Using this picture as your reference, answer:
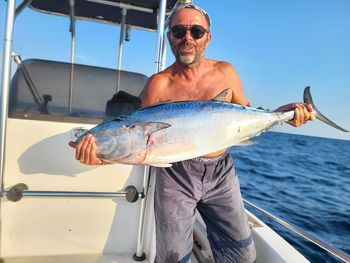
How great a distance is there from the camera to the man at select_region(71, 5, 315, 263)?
246 cm

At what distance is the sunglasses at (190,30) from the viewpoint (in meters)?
2.50

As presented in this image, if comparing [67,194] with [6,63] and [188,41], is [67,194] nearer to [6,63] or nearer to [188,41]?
[6,63]

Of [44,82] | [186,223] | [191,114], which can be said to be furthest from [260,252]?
[44,82]

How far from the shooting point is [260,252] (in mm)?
3027

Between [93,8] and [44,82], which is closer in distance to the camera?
[44,82]

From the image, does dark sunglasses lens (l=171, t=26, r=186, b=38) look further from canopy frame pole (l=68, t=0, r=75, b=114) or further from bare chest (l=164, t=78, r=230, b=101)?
canopy frame pole (l=68, t=0, r=75, b=114)

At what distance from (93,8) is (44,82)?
54.1 inches

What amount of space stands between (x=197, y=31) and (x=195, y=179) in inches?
46.5

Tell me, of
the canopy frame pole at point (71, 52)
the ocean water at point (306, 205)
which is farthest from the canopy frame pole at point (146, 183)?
the ocean water at point (306, 205)

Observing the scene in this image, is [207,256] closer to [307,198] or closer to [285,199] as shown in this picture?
[285,199]

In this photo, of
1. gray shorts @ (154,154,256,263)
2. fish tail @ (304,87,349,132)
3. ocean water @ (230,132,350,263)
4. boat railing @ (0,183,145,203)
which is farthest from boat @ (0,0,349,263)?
ocean water @ (230,132,350,263)

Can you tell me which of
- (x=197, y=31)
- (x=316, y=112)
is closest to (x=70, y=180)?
(x=197, y=31)

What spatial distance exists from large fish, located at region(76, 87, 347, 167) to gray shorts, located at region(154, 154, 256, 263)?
378 millimetres

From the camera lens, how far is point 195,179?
8.20 ft
